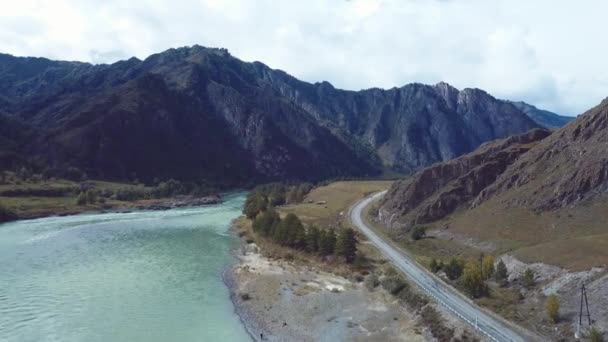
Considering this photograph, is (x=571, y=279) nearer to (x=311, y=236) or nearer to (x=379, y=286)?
(x=379, y=286)

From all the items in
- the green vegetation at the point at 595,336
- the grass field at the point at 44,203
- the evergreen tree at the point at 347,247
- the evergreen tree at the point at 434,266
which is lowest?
the green vegetation at the point at 595,336

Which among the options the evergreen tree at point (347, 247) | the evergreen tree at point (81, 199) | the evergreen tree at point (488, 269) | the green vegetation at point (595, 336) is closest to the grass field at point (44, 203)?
the evergreen tree at point (81, 199)

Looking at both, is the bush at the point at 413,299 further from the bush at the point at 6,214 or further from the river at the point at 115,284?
the bush at the point at 6,214

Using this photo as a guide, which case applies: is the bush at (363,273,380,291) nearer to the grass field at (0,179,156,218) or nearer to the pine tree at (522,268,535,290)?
the pine tree at (522,268,535,290)

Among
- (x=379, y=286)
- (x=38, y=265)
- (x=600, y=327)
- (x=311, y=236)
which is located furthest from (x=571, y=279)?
(x=38, y=265)

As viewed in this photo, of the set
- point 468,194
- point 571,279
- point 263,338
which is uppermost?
point 468,194
